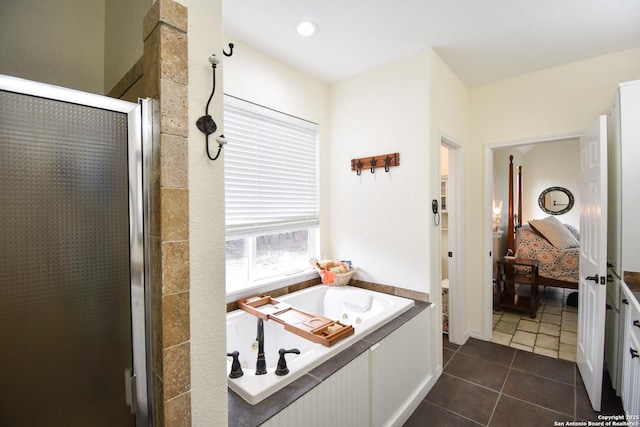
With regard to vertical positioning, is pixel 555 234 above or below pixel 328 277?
above

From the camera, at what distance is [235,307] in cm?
208

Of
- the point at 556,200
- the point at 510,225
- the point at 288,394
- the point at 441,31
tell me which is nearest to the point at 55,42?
the point at 288,394

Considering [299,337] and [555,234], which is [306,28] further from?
[555,234]

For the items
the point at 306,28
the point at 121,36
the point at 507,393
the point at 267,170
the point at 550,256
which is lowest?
the point at 507,393

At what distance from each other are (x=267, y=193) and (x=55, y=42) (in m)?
1.46

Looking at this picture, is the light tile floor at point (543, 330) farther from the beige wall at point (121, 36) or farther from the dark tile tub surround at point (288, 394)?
the beige wall at point (121, 36)

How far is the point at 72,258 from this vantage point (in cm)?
75

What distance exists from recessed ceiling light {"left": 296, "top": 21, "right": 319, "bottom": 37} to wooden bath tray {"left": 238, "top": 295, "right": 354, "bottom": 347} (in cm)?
196

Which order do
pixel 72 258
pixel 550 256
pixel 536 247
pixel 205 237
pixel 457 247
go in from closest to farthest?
pixel 72 258 → pixel 205 237 → pixel 457 247 → pixel 550 256 → pixel 536 247

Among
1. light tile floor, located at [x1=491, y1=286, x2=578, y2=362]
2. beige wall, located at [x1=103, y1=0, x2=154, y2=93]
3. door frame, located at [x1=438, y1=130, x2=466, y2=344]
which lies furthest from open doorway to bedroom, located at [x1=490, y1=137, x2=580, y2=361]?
beige wall, located at [x1=103, y1=0, x2=154, y2=93]

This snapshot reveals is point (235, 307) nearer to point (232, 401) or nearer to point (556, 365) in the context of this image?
point (232, 401)

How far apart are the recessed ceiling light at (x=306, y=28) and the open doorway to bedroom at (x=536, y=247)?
2.26 meters

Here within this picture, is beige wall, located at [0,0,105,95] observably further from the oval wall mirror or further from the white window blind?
the oval wall mirror

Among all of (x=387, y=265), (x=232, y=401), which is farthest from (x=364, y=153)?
(x=232, y=401)
